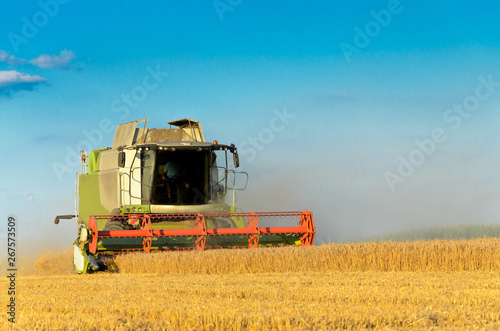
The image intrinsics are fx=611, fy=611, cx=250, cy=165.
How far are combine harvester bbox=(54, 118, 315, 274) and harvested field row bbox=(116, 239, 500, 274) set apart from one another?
1.12 meters

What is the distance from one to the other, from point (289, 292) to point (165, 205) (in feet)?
19.3

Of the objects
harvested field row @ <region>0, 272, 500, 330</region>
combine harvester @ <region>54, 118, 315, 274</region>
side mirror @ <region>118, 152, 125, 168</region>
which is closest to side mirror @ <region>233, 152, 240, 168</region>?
combine harvester @ <region>54, 118, 315, 274</region>

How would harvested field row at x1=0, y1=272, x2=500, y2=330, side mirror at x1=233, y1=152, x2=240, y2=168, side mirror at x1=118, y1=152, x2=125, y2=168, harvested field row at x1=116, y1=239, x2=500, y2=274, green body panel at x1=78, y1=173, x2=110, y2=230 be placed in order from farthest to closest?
green body panel at x1=78, y1=173, x2=110, y2=230, side mirror at x1=233, y1=152, x2=240, y2=168, side mirror at x1=118, y1=152, x2=125, y2=168, harvested field row at x1=116, y1=239, x2=500, y2=274, harvested field row at x1=0, y1=272, x2=500, y2=330

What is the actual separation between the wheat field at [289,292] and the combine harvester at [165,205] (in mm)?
671

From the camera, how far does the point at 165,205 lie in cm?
1202

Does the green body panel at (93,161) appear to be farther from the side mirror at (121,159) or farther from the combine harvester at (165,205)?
the side mirror at (121,159)

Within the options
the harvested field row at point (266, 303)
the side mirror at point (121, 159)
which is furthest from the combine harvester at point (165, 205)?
the harvested field row at point (266, 303)

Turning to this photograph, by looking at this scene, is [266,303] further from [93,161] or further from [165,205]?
[93,161]

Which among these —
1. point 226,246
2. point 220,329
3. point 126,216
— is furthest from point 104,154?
point 220,329

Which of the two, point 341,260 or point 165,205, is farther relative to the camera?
point 165,205

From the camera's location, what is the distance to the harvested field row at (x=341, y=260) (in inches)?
388

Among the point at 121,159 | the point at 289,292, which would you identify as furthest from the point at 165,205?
the point at 289,292

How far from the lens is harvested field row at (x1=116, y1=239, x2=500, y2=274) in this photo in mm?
9867

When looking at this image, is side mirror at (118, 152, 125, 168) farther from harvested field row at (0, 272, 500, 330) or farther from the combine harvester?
harvested field row at (0, 272, 500, 330)
